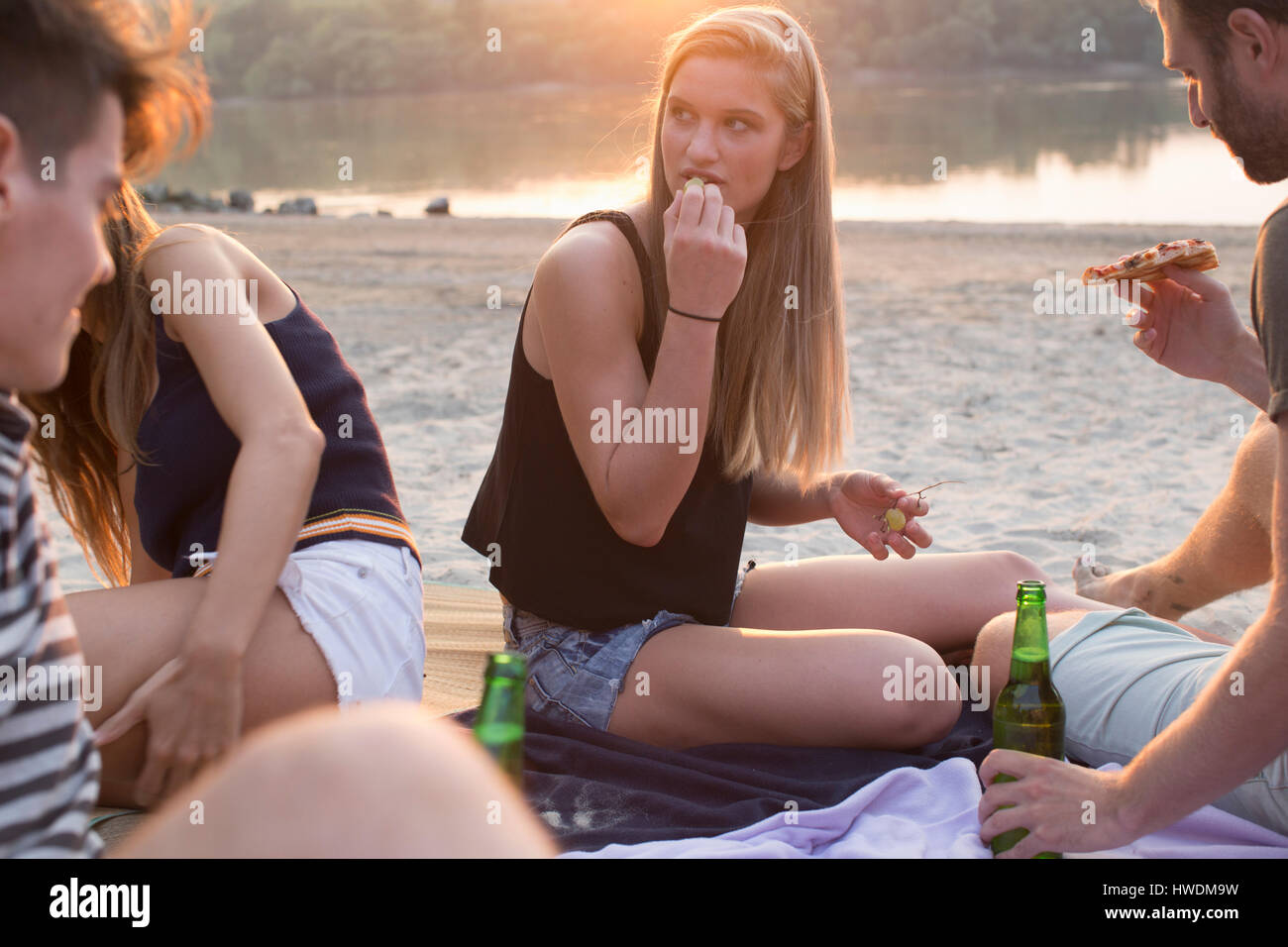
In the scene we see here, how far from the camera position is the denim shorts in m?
2.99

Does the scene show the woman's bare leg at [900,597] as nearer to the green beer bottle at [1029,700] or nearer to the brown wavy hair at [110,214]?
the green beer bottle at [1029,700]

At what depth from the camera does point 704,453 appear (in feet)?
10.5

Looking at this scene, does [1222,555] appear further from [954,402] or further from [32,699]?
[954,402]

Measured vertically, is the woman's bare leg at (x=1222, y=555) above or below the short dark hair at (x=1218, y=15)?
below

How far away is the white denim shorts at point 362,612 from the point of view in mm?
2535

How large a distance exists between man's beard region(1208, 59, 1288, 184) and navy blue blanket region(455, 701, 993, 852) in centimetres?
149

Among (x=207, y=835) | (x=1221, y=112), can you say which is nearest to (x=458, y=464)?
(x=1221, y=112)

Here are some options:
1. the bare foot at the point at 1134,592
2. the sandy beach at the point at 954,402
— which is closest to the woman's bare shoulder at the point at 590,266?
the bare foot at the point at 1134,592

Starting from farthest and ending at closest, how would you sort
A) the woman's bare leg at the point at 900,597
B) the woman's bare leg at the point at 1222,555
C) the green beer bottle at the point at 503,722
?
the woman's bare leg at the point at 900,597 → the woman's bare leg at the point at 1222,555 → the green beer bottle at the point at 503,722

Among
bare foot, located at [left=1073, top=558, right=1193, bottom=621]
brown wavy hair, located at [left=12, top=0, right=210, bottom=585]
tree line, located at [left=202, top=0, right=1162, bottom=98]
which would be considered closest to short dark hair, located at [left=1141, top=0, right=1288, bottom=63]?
brown wavy hair, located at [left=12, top=0, right=210, bottom=585]

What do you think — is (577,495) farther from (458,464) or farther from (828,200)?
(458,464)

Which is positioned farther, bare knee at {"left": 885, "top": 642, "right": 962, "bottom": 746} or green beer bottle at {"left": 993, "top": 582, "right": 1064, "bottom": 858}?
bare knee at {"left": 885, "top": 642, "right": 962, "bottom": 746}

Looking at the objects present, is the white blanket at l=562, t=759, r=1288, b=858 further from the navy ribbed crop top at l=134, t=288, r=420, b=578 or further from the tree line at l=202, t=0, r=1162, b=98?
the tree line at l=202, t=0, r=1162, b=98

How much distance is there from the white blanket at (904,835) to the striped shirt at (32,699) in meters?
1.12
